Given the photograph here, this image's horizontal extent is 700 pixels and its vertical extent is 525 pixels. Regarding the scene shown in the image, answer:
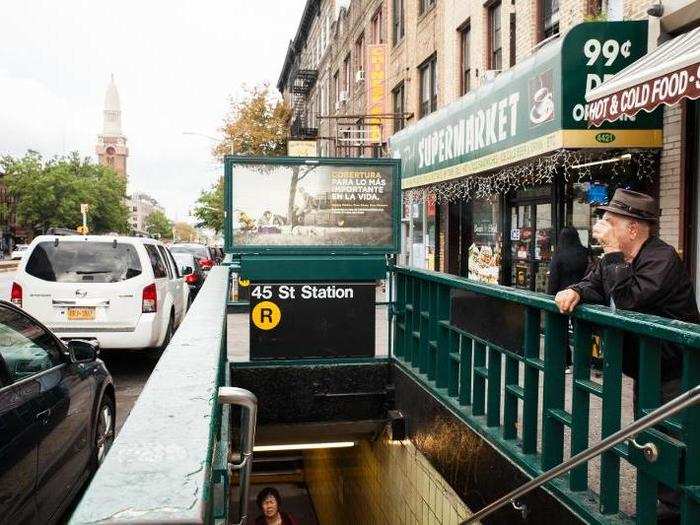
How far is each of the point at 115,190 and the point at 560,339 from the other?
84.3m

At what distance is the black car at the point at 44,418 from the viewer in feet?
11.5

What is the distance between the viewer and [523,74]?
30.2 feet

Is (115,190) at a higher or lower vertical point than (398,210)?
higher

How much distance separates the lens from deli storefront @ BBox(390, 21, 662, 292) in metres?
8.02

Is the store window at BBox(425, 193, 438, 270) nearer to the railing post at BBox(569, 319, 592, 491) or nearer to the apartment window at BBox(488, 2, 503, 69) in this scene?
the apartment window at BBox(488, 2, 503, 69)

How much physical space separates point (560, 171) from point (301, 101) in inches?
1489

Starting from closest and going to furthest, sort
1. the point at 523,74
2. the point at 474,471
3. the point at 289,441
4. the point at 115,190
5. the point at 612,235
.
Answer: the point at 612,235 < the point at 474,471 < the point at 289,441 < the point at 523,74 < the point at 115,190

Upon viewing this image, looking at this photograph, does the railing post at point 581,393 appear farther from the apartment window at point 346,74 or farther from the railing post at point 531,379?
the apartment window at point 346,74

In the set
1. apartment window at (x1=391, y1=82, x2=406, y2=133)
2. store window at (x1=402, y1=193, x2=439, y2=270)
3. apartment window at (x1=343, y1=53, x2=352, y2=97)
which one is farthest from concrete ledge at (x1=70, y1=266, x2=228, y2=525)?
apartment window at (x1=343, y1=53, x2=352, y2=97)

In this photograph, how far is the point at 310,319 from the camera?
741 cm

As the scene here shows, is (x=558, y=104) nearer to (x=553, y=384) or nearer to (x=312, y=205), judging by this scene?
(x=312, y=205)

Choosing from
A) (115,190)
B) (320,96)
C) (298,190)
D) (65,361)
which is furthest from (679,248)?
(115,190)

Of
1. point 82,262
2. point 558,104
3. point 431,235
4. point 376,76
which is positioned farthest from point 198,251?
point 558,104

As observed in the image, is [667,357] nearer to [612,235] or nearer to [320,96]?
[612,235]
